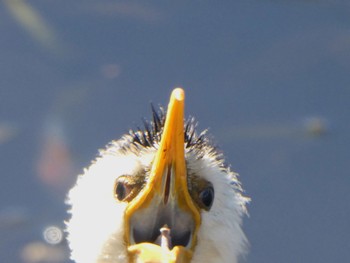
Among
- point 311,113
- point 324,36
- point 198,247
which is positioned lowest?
point 198,247

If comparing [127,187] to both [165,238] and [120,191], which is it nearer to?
[120,191]

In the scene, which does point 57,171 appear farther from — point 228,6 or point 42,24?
point 228,6

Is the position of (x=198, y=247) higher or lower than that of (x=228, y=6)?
lower

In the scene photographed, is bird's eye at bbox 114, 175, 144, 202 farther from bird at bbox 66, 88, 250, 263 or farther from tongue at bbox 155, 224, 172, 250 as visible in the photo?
tongue at bbox 155, 224, 172, 250

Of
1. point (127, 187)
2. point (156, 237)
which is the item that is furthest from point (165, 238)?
point (127, 187)

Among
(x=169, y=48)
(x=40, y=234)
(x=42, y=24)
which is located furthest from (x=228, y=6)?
(x=40, y=234)

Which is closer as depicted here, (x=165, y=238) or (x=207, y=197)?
(x=165, y=238)

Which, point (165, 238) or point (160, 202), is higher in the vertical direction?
point (160, 202)
